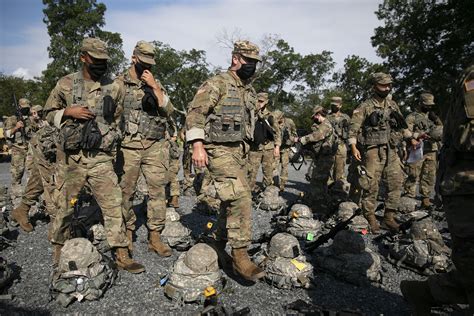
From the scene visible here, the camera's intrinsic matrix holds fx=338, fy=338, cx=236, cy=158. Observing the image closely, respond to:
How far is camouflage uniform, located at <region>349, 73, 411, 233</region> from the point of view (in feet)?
20.3

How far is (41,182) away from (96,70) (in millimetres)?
3131

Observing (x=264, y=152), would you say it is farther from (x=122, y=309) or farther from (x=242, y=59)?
(x=122, y=309)

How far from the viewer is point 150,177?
492 cm

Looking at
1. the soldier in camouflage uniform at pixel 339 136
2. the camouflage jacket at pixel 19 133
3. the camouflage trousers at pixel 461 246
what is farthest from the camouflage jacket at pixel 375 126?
the camouflage jacket at pixel 19 133

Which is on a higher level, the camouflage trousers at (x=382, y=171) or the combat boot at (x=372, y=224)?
the camouflage trousers at (x=382, y=171)

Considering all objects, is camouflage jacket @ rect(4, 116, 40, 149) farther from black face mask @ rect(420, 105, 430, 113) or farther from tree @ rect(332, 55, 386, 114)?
tree @ rect(332, 55, 386, 114)

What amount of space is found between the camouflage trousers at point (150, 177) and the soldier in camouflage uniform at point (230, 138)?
1.31 metres

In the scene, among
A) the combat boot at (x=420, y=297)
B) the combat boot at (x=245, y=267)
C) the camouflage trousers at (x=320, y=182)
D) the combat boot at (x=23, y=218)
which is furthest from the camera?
the camouflage trousers at (x=320, y=182)

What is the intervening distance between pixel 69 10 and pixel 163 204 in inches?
1109

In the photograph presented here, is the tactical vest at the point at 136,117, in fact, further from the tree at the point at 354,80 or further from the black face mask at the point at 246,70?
the tree at the point at 354,80

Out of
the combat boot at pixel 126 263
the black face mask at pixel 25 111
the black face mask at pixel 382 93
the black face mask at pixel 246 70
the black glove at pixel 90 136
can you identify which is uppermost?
the black face mask at pixel 382 93

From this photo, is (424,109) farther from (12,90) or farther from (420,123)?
(12,90)

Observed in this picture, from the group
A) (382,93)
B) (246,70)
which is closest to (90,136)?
(246,70)

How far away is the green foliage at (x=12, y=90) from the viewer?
112 feet
